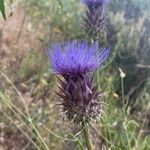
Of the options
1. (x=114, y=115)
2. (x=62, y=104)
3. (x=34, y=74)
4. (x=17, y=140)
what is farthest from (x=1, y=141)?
(x=62, y=104)

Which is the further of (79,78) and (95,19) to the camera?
(95,19)

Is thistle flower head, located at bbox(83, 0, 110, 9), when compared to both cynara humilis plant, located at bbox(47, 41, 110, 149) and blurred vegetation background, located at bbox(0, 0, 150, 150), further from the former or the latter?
cynara humilis plant, located at bbox(47, 41, 110, 149)

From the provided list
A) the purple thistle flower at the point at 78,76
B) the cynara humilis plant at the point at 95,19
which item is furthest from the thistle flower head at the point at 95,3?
the purple thistle flower at the point at 78,76

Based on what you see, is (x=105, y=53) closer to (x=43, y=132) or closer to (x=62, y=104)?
(x=62, y=104)

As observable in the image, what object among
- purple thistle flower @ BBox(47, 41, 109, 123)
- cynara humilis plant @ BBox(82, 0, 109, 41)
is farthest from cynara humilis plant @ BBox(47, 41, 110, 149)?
cynara humilis plant @ BBox(82, 0, 109, 41)

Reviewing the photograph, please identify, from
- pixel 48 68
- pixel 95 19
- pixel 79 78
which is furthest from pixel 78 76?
pixel 48 68

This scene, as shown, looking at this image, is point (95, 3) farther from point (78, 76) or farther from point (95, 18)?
point (78, 76)
